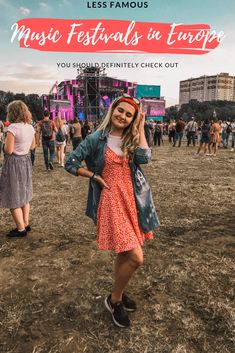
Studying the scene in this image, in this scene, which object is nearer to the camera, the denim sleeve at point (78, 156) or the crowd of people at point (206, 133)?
the denim sleeve at point (78, 156)

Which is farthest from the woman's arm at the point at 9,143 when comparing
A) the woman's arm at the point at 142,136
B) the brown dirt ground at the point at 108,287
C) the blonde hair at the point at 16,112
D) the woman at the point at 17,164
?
the woman's arm at the point at 142,136

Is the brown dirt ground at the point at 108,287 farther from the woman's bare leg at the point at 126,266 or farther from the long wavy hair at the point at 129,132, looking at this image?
the long wavy hair at the point at 129,132

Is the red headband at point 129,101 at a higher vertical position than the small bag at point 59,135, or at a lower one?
higher

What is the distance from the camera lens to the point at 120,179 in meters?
2.38

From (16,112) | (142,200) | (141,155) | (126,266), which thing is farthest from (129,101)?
(16,112)

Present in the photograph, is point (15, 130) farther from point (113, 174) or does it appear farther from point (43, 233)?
point (113, 174)

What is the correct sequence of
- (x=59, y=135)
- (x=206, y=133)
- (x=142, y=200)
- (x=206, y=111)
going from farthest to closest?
1. (x=206, y=111)
2. (x=206, y=133)
3. (x=59, y=135)
4. (x=142, y=200)

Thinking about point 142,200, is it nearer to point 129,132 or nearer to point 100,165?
point 100,165

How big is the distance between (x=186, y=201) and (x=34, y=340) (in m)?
4.59

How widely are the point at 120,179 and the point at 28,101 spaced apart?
9770 cm

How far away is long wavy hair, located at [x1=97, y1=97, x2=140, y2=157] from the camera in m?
2.34

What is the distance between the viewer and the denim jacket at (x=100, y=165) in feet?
7.85

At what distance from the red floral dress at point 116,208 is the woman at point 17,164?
209cm

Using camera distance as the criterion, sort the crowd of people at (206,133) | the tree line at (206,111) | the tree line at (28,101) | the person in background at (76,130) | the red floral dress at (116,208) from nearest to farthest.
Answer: the red floral dress at (116,208)
the person in background at (76,130)
the crowd of people at (206,133)
the tree line at (28,101)
the tree line at (206,111)
